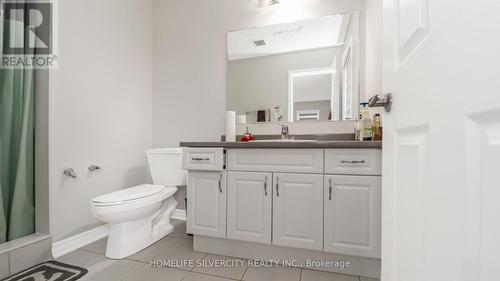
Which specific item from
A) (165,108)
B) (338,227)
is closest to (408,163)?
(338,227)

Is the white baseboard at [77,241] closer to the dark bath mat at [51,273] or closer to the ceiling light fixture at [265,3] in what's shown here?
the dark bath mat at [51,273]

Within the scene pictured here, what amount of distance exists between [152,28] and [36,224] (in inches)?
83.8

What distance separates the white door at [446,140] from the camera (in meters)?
0.29

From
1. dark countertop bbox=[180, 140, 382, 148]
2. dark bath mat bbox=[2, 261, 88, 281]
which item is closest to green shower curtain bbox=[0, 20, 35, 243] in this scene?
dark bath mat bbox=[2, 261, 88, 281]

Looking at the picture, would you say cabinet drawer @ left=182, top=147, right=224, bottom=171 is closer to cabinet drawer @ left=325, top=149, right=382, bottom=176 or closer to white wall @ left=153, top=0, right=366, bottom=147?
white wall @ left=153, top=0, right=366, bottom=147

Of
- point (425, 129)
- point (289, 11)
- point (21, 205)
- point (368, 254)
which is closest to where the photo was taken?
point (425, 129)

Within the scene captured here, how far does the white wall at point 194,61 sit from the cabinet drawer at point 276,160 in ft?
2.41

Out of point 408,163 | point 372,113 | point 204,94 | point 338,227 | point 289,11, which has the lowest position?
point 338,227

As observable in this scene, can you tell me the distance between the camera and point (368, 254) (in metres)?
1.26

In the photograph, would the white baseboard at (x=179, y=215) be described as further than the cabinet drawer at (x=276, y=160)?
Yes

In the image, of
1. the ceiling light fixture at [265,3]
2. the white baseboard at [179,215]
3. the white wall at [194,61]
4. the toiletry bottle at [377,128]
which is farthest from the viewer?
the white baseboard at [179,215]

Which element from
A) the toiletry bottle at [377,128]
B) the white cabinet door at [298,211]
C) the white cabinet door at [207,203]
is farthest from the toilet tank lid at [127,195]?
the toiletry bottle at [377,128]

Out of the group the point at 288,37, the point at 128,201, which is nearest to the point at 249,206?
the point at 128,201

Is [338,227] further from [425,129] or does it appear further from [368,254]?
[425,129]
